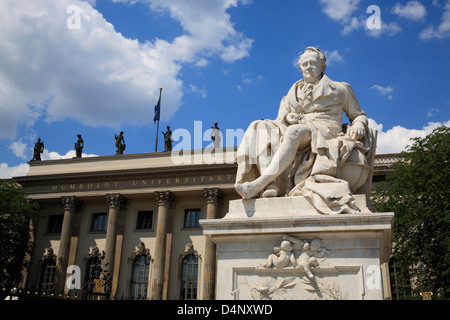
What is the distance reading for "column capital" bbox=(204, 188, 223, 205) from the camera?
33.4m

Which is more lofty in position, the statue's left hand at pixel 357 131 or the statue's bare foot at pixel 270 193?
the statue's left hand at pixel 357 131

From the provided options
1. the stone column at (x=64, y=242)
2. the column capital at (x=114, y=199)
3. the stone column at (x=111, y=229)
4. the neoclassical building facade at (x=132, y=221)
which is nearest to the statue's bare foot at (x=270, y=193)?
the neoclassical building facade at (x=132, y=221)

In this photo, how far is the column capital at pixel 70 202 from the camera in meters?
36.5

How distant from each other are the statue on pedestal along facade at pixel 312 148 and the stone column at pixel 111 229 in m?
29.6

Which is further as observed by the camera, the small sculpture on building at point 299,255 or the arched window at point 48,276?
the arched window at point 48,276

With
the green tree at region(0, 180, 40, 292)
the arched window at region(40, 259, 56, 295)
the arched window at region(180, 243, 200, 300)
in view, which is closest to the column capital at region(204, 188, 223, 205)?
the arched window at region(180, 243, 200, 300)

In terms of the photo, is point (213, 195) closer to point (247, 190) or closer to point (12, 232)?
point (12, 232)

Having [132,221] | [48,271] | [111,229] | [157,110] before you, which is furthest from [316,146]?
A: [48,271]

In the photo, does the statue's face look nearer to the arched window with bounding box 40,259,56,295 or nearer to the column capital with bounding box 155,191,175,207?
the column capital with bounding box 155,191,175,207

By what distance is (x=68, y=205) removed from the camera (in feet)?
120

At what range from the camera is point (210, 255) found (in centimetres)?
3186

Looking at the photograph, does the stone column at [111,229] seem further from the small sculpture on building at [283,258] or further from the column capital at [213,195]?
the small sculpture on building at [283,258]

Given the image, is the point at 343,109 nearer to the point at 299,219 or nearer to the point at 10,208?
Result: the point at 299,219

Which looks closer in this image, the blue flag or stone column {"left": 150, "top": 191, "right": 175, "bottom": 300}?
stone column {"left": 150, "top": 191, "right": 175, "bottom": 300}
